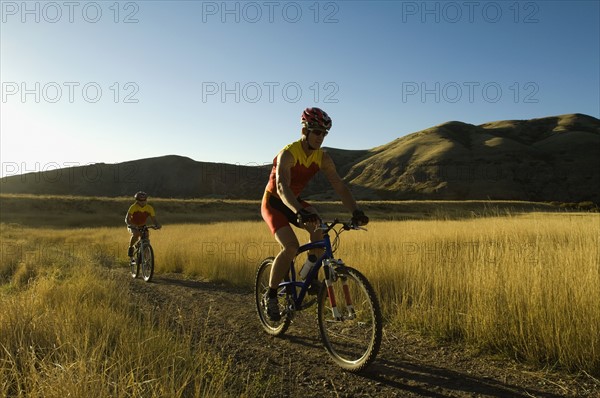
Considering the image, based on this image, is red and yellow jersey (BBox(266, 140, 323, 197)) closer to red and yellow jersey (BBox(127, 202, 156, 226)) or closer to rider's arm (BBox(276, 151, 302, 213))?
rider's arm (BBox(276, 151, 302, 213))

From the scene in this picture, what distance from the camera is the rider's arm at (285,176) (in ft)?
14.1

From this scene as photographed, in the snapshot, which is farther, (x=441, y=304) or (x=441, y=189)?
(x=441, y=189)

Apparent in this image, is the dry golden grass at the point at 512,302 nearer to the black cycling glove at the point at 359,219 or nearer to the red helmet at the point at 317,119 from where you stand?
the black cycling glove at the point at 359,219

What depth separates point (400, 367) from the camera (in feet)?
13.1

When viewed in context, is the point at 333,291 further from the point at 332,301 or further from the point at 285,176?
the point at 285,176

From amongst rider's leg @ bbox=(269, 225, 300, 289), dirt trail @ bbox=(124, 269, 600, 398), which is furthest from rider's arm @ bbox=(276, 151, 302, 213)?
dirt trail @ bbox=(124, 269, 600, 398)

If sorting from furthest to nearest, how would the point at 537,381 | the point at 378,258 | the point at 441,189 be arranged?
the point at 441,189
the point at 378,258
the point at 537,381

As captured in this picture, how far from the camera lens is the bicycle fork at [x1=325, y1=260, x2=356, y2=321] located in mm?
3959

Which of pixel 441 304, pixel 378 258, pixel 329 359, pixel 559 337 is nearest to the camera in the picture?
pixel 559 337

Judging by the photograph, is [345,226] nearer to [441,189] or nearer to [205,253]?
[205,253]

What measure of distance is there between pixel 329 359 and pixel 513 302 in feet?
7.14

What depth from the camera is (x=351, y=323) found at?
420cm

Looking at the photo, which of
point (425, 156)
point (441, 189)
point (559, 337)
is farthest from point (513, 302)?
point (425, 156)

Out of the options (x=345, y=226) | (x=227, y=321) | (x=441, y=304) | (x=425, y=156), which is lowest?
(x=227, y=321)
